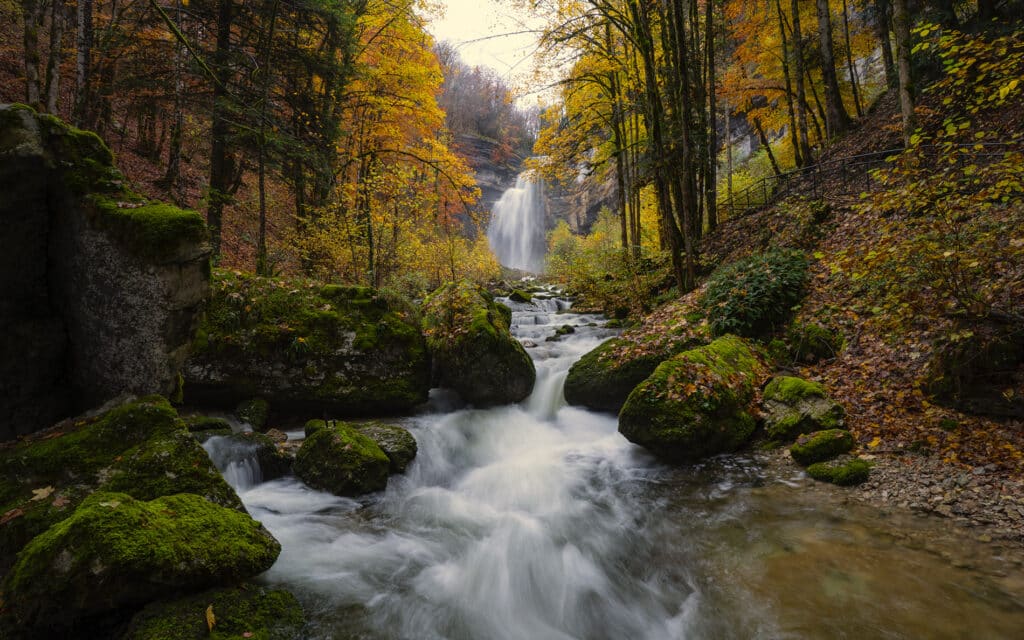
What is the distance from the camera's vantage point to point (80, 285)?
4.40 meters

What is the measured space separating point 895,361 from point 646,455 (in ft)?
11.6

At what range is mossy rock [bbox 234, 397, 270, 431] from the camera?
265 inches

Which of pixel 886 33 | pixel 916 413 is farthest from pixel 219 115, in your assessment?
pixel 886 33

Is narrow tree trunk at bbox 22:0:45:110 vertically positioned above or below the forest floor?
above

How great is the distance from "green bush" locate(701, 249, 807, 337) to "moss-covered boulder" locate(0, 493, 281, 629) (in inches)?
302

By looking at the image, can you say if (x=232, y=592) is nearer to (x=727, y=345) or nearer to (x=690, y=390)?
(x=690, y=390)

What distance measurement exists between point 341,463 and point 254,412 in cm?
239

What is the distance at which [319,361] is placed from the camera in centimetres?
727

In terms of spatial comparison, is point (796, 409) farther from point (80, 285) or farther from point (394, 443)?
point (80, 285)

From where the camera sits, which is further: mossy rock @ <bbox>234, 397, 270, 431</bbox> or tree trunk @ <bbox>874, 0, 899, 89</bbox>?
tree trunk @ <bbox>874, 0, 899, 89</bbox>

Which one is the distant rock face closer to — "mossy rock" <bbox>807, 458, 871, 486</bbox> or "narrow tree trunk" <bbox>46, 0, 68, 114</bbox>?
"narrow tree trunk" <bbox>46, 0, 68, 114</bbox>

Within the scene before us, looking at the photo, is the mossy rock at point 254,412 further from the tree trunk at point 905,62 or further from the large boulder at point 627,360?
the tree trunk at point 905,62

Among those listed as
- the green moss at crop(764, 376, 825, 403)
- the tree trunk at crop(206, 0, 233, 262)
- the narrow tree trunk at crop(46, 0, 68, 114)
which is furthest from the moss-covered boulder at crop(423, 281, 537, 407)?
the narrow tree trunk at crop(46, 0, 68, 114)

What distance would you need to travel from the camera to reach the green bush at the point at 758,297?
7766 millimetres
